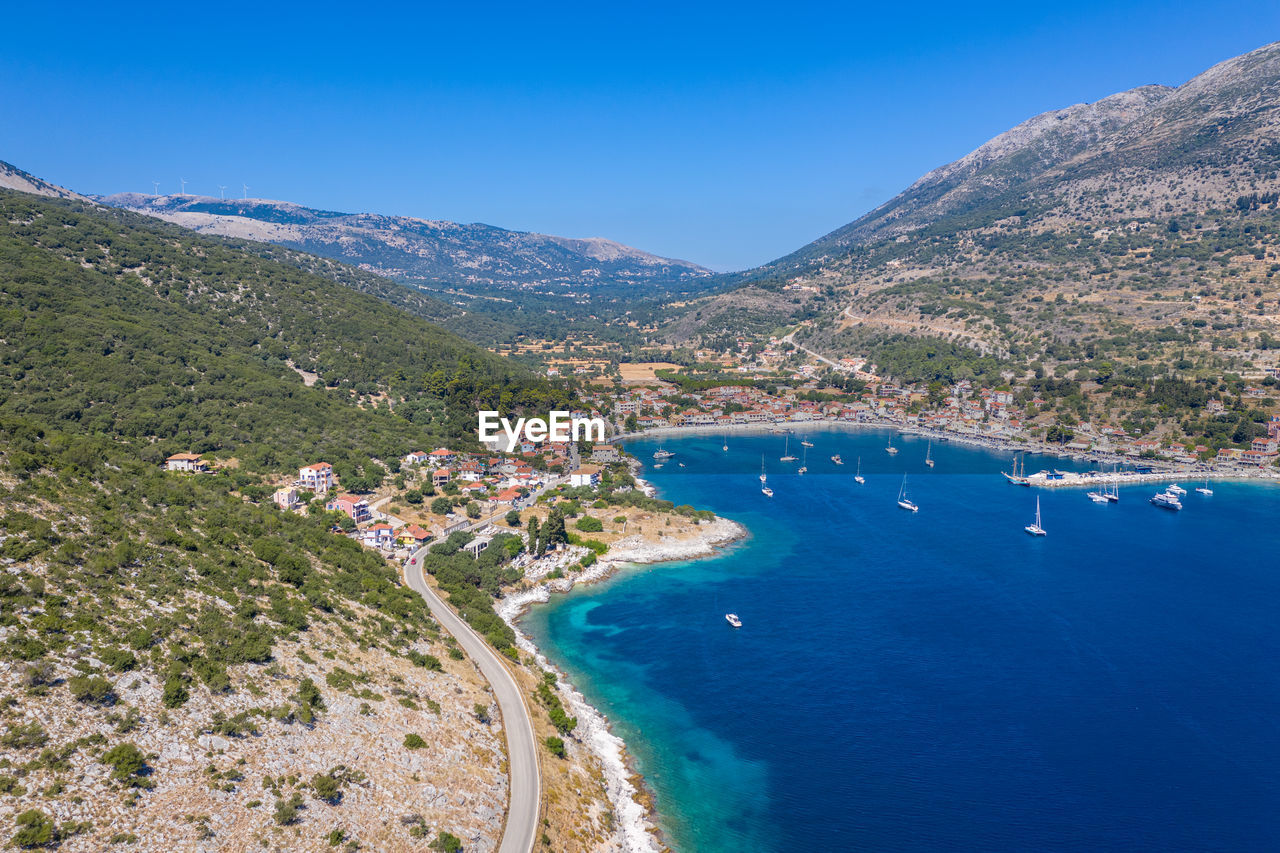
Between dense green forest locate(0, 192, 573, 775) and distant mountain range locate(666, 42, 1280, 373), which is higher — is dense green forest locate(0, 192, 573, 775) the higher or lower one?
the lower one

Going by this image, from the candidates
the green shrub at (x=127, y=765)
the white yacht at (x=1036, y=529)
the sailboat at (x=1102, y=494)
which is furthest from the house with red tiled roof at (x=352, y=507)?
the sailboat at (x=1102, y=494)

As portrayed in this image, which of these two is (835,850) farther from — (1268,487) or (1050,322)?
(1050,322)

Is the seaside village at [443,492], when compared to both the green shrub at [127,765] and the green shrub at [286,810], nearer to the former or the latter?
the green shrub at [286,810]

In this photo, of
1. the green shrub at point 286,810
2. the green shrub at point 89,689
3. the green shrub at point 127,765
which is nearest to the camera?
the green shrub at point 127,765

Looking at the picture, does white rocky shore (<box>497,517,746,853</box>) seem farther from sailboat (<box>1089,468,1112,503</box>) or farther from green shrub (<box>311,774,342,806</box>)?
sailboat (<box>1089,468,1112,503</box>)

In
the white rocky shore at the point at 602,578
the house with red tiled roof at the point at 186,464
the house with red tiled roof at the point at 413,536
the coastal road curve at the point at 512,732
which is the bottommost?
the white rocky shore at the point at 602,578

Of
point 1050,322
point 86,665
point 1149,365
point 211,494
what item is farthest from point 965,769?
point 1050,322

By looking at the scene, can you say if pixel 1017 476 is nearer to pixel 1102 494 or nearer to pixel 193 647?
pixel 1102 494

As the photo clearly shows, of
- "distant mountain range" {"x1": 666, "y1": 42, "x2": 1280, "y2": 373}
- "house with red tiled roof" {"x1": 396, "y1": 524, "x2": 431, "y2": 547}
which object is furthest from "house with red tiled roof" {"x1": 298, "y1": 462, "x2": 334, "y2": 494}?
"distant mountain range" {"x1": 666, "y1": 42, "x2": 1280, "y2": 373}
